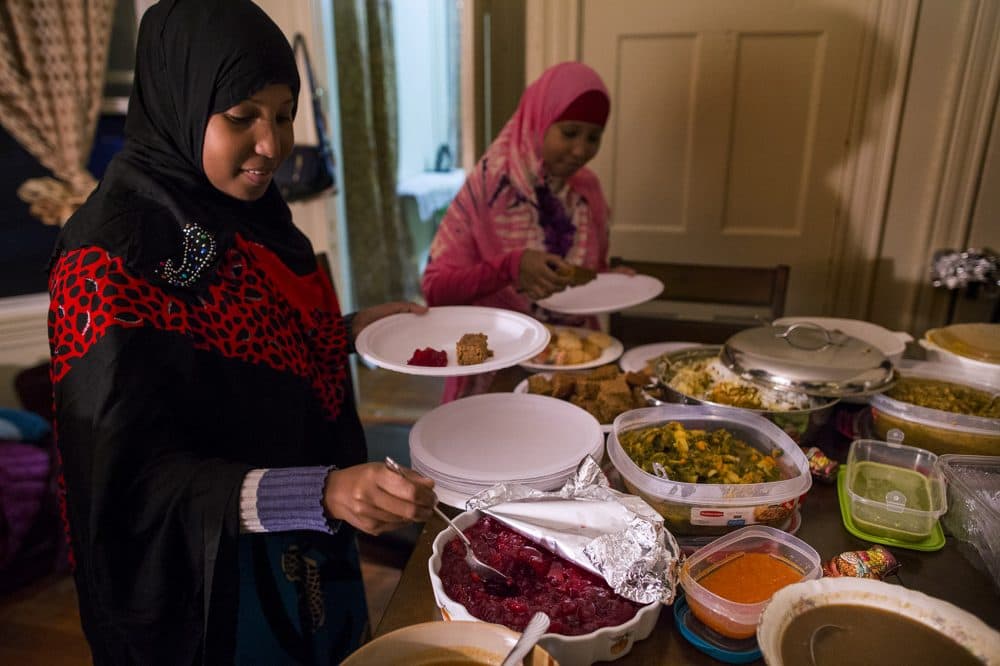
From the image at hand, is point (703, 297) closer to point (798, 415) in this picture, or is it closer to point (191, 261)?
point (798, 415)

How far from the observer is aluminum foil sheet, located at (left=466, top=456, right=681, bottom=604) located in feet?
2.73

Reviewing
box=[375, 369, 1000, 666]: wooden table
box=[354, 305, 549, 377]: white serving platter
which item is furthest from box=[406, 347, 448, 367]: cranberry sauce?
box=[375, 369, 1000, 666]: wooden table

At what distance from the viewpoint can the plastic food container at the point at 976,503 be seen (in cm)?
96

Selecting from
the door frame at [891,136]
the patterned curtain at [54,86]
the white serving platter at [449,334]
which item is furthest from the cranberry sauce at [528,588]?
the patterned curtain at [54,86]

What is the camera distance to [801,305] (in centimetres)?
298

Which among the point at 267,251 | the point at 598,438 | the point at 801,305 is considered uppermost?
the point at 267,251

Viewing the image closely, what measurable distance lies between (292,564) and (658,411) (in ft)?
2.53

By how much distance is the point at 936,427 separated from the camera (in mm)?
1235

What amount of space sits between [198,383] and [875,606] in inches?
39.2

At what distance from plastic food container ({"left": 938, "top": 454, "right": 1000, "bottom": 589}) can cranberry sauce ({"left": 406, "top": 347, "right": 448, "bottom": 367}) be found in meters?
0.93

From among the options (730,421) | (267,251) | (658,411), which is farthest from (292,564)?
(730,421)

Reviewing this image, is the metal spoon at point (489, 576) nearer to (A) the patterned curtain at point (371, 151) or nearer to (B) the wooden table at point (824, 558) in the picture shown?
(B) the wooden table at point (824, 558)

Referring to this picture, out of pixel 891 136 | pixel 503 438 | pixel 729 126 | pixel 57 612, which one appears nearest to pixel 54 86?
pixel 57 612

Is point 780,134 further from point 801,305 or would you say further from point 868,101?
point 801,305
